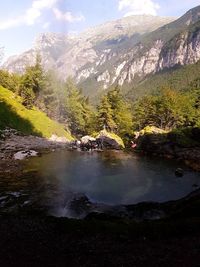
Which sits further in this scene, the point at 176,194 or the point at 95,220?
the point at 176,194

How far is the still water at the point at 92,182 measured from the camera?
3909 centimetres

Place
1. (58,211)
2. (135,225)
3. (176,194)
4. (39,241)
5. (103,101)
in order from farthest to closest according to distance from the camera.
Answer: (103,101)
(176,194)
(58,211)
(135,225)
(39,241)

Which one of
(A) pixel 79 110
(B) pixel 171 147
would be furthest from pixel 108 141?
(A) pixel 79 110

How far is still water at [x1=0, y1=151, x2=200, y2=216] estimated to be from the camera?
39094 mm

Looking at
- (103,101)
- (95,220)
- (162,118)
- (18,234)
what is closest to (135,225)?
(95,220)

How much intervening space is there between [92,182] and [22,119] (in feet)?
190

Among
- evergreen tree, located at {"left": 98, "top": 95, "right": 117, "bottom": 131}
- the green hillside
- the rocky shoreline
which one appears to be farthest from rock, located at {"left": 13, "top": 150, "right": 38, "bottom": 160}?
evergreen tree, located at {"left": 98, "top": 95, "right": 117, "bottom": 131}

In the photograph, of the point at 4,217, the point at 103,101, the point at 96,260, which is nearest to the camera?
the point at 96,260

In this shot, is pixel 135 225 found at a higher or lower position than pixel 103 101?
lower

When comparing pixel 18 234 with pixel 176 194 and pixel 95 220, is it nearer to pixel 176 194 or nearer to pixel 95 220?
pixel 95 220

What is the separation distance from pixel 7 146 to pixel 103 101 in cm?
4787

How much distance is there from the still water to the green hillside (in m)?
28.6

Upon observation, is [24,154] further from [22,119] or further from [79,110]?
[79,110]

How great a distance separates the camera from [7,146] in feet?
238
